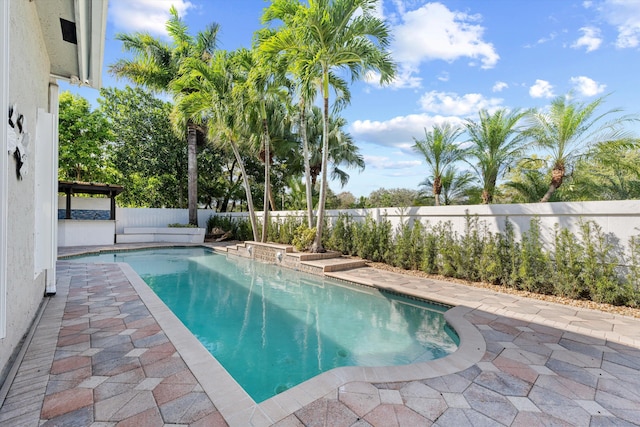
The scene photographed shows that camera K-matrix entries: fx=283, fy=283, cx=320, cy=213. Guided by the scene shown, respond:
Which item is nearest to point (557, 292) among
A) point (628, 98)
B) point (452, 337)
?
point (452, 337)

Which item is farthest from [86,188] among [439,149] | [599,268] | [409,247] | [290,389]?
[599,268]

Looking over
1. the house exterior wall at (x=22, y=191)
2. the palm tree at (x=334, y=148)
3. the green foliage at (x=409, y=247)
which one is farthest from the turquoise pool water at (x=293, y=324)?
the palm tree at (x=334, y=148)

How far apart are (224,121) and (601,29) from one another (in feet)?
35.4

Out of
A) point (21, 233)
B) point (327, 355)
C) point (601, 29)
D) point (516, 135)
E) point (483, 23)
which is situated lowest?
point (327, 355)

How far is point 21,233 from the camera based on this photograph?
2.91 metres

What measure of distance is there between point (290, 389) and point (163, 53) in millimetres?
17160

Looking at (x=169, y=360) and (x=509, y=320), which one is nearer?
(x=169, y=360)

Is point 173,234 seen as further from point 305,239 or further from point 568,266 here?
point 568,266

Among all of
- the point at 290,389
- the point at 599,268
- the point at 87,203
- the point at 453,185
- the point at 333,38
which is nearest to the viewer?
the point at 290,389

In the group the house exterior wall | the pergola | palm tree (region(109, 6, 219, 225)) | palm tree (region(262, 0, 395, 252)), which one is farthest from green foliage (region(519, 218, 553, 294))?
the pergola

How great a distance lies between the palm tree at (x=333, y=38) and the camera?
7.27 meters

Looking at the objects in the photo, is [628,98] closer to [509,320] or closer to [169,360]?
[509,320]

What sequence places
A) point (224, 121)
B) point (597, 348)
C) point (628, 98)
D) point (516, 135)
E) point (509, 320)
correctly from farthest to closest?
1. point (224, 121)
2. point (516, 135)
3. point (628, 98)
4. point (509, 320)
5. point (597, 348)

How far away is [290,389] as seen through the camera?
2.45 meters
